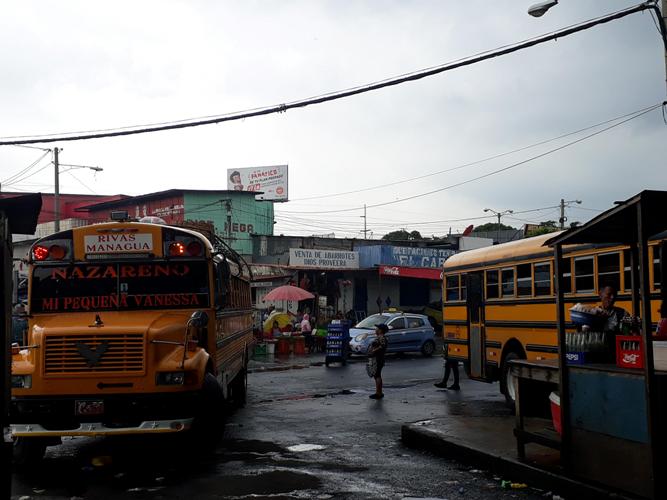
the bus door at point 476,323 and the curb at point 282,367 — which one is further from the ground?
the bus door at point 476,323

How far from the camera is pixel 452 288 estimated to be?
1700 cm

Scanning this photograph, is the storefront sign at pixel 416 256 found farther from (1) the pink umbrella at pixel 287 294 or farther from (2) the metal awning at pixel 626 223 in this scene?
(2) the metal awning at pixel 626 223

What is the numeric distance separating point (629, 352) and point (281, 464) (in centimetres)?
430

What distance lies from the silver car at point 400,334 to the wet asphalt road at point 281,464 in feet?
39.4

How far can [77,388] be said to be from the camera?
858 cm

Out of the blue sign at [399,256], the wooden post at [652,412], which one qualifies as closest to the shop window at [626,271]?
the wooden post at [652,412]

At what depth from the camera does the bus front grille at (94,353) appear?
28.3 ft

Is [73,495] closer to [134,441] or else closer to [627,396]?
[134,441]

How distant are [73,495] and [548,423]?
5.27 m

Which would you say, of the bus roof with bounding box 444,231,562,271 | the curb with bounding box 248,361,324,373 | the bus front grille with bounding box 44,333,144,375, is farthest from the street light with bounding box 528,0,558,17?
the curb with bounding box 248,361,324,373

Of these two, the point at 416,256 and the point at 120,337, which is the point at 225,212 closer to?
the point at 416,256

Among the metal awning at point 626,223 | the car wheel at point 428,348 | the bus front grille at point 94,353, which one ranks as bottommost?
the car wheel at point 428,348

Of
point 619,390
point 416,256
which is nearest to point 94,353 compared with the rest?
point 619,390

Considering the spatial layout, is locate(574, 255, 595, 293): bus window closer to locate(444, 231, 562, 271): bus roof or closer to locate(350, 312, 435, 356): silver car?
locate(444, 231, 562, 271): bus roof
